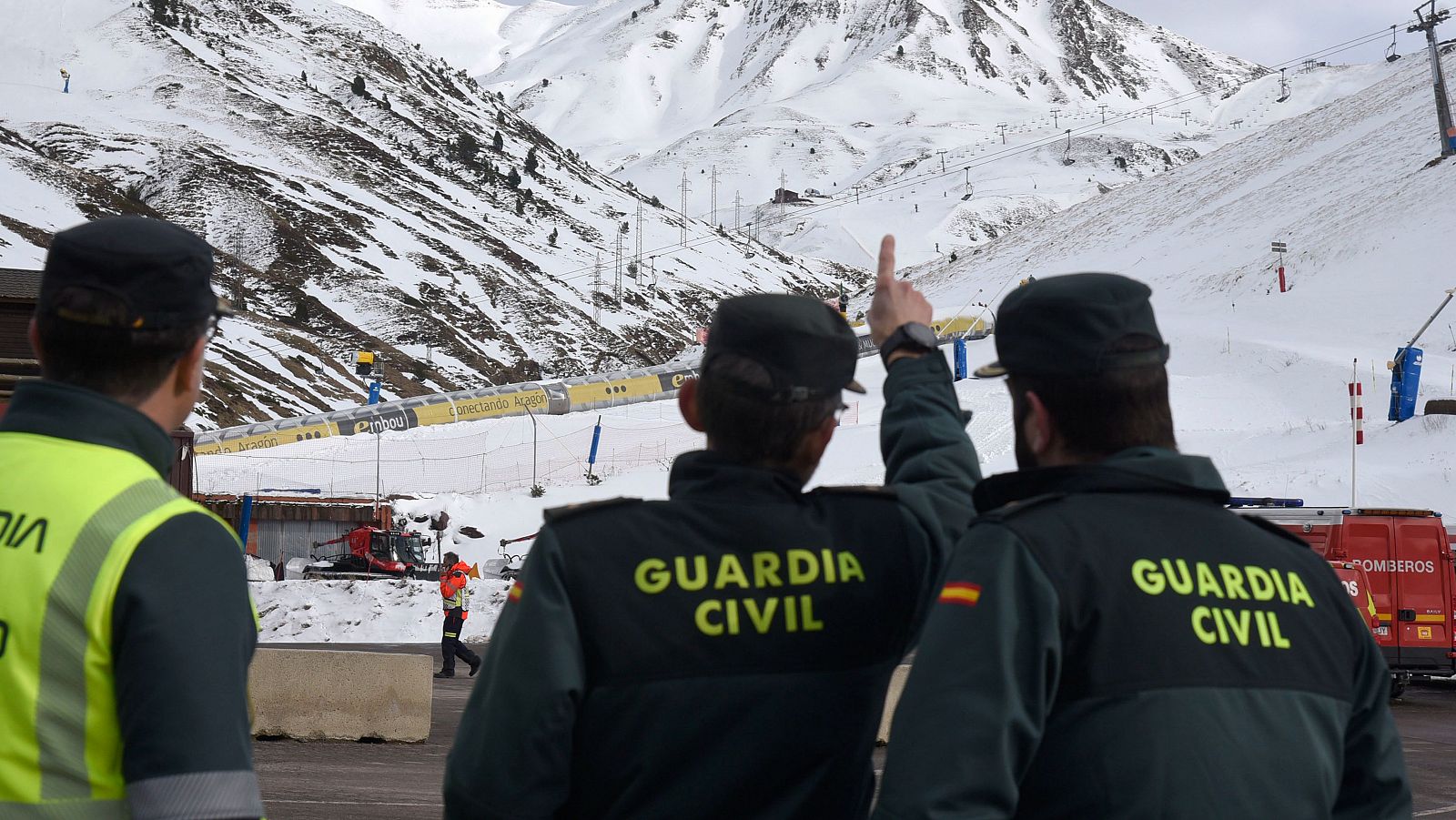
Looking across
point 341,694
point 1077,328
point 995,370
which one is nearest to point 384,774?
point 341,694

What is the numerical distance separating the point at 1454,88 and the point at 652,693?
3306 inches

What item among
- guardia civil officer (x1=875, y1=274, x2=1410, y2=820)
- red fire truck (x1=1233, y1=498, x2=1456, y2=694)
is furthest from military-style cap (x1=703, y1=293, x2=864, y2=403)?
red fire truck (x1=1233, y1=498, x2=1456, y2=694)

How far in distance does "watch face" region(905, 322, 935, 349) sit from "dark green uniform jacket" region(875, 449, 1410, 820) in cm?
89

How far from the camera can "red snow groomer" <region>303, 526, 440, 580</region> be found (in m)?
29.7

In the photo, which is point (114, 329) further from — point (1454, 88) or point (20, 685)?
point (1454, 88)

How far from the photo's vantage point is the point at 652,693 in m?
2.63

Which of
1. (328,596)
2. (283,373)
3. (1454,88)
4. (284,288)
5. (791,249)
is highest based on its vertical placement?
(791,249)

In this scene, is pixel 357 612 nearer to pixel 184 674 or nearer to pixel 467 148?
pixel 184 674

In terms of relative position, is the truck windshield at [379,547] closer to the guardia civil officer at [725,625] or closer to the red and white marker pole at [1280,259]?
the guardia civil officer at [725,625]

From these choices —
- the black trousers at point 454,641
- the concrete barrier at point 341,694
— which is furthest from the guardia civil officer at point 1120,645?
the black trousers at point 454,641

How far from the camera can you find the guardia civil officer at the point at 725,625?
8.46 ft

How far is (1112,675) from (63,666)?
5.56 ft

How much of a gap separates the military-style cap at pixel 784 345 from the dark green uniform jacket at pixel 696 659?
0.21 metres

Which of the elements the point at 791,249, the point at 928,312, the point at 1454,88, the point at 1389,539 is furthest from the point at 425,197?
the point at 928,312
